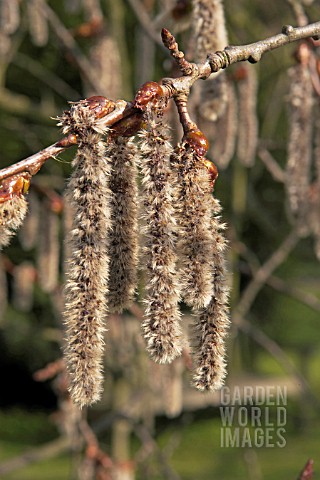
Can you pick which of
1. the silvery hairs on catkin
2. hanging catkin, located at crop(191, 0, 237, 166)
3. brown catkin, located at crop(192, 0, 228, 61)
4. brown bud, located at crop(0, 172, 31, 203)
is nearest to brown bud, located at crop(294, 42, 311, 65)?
hanging catkin, located at crop(191, 0, 237, 166)

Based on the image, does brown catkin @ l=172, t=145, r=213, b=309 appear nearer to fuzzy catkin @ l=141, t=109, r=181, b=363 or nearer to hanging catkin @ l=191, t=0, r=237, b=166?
fuzzy catkin @ l=141, t=109, r=181, b=363

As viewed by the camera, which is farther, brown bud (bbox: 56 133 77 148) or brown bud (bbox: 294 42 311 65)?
brown bud (bbox: 294 42 311 65)

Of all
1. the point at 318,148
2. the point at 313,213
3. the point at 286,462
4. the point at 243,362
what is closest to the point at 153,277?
the point at 318,148

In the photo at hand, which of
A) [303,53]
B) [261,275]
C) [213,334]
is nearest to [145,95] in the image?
[213,334]

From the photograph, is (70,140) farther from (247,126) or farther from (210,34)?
(247,126)

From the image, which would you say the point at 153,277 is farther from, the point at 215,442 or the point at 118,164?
the point at 215,442

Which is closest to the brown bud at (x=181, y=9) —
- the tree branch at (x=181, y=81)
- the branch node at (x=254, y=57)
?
the tree branch at (x=181, y=81)

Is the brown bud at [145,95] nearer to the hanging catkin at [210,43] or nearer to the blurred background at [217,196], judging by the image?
the blurred background at [217,196]
